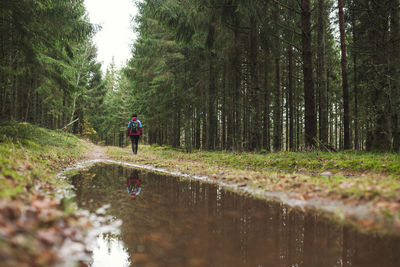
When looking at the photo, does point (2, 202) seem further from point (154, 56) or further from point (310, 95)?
point (154, 56)

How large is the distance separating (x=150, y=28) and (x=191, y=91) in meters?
6.42

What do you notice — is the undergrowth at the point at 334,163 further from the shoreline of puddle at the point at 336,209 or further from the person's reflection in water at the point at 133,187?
the person's reflection in water at the point at 133,187

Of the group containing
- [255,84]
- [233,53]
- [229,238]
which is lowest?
[229,238]

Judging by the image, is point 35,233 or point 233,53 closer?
point 35,233

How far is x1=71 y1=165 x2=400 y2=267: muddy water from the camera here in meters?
1.97

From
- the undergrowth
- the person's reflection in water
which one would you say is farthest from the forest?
the person's reflection in water

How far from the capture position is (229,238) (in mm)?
2354

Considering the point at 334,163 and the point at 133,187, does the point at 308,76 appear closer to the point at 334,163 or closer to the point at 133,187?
the point at 334,163

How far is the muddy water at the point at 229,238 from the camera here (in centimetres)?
197

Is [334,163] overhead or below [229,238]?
overhead

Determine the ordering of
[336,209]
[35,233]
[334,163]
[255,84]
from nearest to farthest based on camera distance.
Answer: [35,233], [336,209], [334,163], [255,84]

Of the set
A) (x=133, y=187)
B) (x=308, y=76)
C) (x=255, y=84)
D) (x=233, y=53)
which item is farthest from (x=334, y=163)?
(x=233, y=53)

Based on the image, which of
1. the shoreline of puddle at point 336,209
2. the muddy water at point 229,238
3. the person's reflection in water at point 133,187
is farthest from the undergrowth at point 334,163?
the person's reflection in water at point 133,187

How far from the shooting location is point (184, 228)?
255 cm
